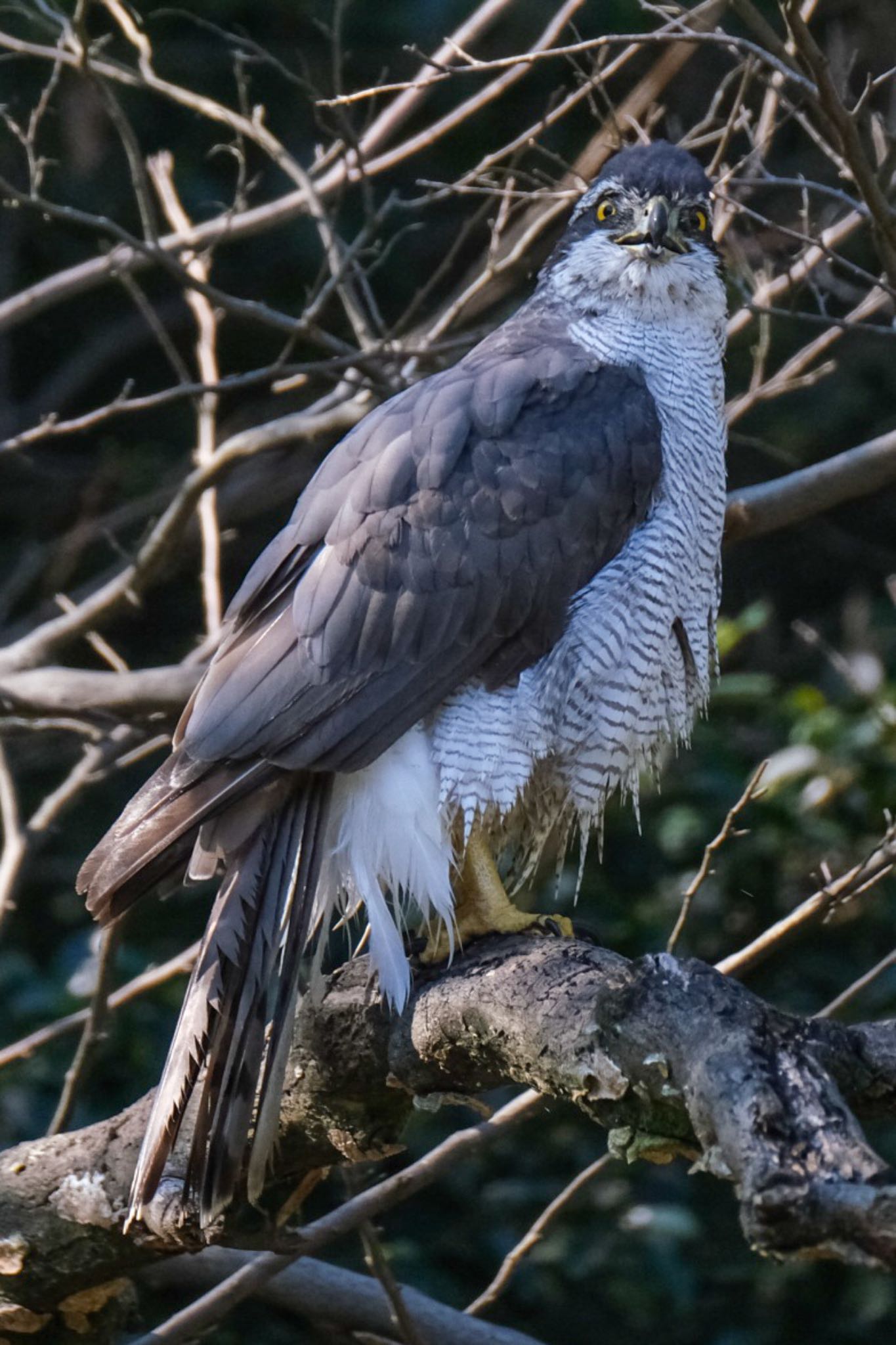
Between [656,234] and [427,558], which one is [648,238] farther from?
[427,558]

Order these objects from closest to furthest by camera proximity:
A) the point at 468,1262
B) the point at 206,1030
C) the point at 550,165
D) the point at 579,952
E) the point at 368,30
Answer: the point at 579,952 → the point at 206,1030 → the point at 468,1262 → the point at 550,165 → the point at 368,30

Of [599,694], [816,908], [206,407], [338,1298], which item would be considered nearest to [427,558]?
[599,694]

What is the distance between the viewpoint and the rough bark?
5.60 ft

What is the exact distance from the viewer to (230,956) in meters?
2.82

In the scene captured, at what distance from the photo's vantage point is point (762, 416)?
19.6 ft

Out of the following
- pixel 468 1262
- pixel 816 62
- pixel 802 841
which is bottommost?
pixel 468 1262

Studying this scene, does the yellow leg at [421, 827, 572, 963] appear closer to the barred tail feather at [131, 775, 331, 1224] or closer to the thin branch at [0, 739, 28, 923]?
the barred tail feather at [131, 775, 331, 1224]

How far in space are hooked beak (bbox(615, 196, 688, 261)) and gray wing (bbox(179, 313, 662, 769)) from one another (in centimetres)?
27

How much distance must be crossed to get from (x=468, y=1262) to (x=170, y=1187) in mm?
2072

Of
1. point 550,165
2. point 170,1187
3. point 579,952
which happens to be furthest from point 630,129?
point 170,1187

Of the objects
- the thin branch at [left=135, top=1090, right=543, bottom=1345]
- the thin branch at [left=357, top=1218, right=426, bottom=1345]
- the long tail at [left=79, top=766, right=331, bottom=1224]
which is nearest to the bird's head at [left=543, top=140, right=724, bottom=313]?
the long tail at [left=79, top=766, right=331, bottom=1224]

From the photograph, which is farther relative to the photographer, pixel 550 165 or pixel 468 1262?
pixel 550 165

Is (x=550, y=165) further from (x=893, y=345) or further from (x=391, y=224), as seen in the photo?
(x=893, y=345)

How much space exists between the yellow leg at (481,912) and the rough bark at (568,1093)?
0.39 ft
